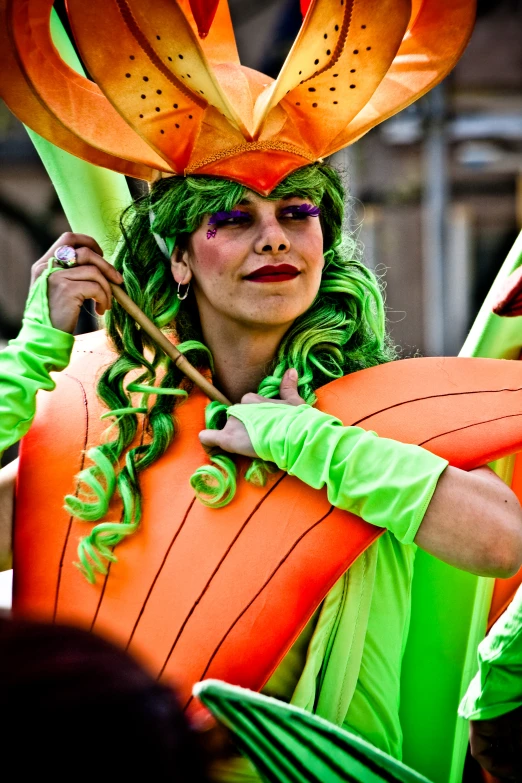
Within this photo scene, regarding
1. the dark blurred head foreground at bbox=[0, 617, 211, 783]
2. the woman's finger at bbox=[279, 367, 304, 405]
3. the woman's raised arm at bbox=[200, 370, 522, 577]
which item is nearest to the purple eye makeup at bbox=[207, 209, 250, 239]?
the woman's finger at bbox=[279, 367, 304, 405]

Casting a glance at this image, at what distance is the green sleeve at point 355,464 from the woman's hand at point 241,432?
0.04m

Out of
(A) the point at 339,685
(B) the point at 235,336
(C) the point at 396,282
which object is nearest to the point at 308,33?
(B) the point at 235,336

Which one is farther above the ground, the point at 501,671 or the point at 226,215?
the point at 226,215

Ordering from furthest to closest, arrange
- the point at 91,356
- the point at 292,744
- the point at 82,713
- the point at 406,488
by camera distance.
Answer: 1. the point at 91,356
2. the point at 406,488
3. the point at 292,744
4. the point at 82,713

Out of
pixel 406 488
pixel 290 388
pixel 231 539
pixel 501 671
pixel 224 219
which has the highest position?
pixel 224 219

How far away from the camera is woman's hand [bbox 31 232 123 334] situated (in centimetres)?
189

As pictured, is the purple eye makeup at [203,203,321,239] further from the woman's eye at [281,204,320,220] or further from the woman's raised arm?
the woman's raised arm

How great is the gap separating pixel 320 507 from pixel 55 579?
49 cm

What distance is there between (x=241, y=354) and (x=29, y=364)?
1.23 ft

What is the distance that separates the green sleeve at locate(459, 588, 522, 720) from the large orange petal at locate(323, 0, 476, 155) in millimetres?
877

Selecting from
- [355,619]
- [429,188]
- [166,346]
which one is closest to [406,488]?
[355,619]

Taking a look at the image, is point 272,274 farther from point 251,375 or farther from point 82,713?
point 82,713

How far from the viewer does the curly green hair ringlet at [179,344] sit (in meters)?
1.83

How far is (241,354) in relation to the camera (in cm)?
196
